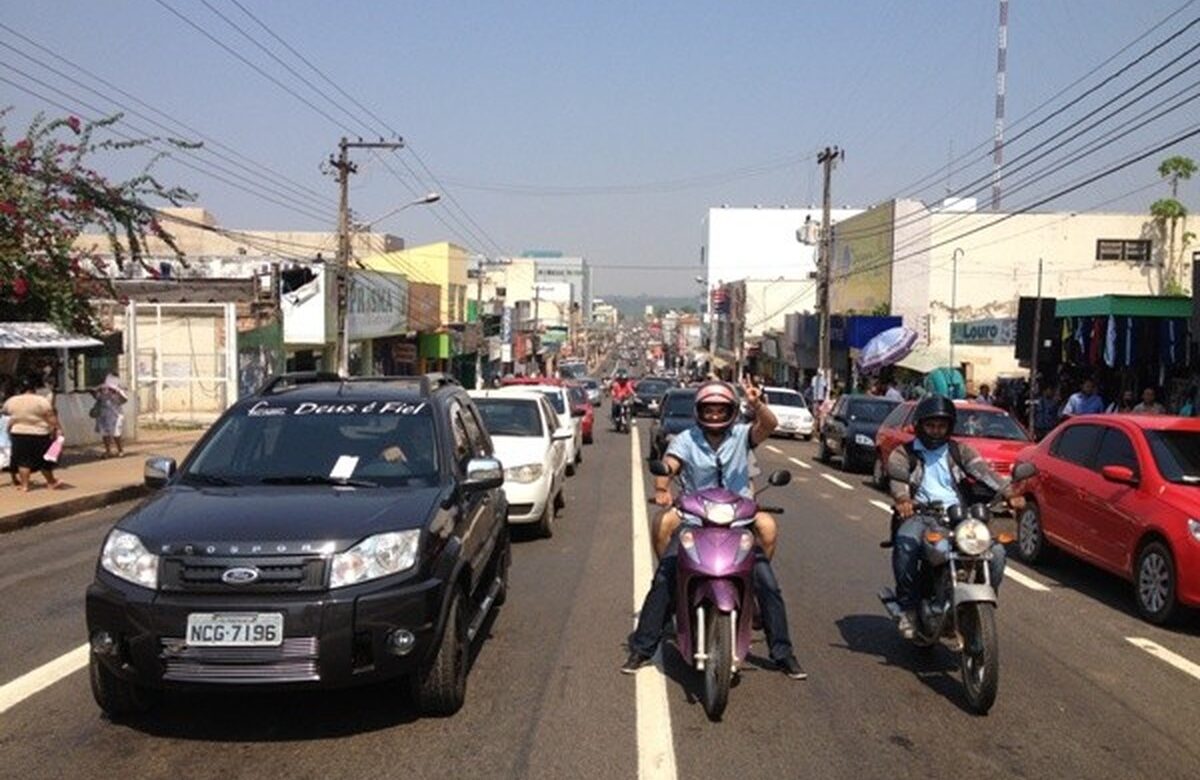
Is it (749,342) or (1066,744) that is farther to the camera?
(749,342)

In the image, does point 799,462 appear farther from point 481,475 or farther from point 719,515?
point 719,515

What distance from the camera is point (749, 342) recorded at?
286 ft

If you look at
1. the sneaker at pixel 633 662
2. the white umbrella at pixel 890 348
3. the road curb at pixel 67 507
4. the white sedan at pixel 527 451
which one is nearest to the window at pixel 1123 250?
the white umbrella at pixel 890 348

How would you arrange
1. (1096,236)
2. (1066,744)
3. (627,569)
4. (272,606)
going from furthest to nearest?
(1096,236) < (627,569) < (1066,744) < (272,606)

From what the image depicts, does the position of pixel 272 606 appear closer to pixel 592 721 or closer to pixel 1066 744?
pixel 592 721

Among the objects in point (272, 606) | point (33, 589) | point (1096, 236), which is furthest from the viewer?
point (1096, 236)

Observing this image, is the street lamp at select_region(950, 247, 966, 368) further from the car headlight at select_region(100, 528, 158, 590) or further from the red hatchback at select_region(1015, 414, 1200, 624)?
the car headlight at select_region(100, 528, 158, 590)

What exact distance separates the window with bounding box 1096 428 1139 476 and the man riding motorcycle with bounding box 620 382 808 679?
4.40 m

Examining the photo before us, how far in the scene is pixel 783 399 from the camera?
3516cm

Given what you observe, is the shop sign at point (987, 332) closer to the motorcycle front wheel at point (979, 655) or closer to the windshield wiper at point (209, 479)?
the motorcycle front wheel at point (979, 655)

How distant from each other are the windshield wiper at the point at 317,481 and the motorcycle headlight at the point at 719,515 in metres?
1.78

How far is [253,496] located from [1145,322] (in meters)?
21.6

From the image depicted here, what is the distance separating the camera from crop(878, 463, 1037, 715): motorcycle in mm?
6270

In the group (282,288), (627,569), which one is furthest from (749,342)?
(627,569)
